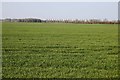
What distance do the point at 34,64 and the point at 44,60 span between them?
1.08 metres

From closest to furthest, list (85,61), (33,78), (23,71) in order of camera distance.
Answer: (33,78)
(23,71)
(85,61)

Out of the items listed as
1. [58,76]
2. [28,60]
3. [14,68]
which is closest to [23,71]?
[14,68]

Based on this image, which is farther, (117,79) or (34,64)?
(34,64)

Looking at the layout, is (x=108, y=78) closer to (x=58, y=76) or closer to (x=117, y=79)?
(x=117, y=79)

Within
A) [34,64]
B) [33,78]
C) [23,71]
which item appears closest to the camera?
[33,78]

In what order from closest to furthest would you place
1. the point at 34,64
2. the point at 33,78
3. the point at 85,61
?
the point at 33,78 < the point at 34,64 < the point at 85,61

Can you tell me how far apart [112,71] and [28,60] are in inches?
165

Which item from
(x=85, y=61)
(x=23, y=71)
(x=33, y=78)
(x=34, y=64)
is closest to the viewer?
(x=33, y=78)

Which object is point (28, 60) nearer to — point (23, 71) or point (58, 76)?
point (23, 71)

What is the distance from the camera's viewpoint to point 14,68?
11195 mm

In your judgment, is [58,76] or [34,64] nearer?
[58,76]

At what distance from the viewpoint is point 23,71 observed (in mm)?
10594

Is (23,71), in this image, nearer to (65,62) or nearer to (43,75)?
(43,75)

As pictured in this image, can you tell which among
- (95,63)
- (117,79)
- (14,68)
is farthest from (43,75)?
(95,63)
